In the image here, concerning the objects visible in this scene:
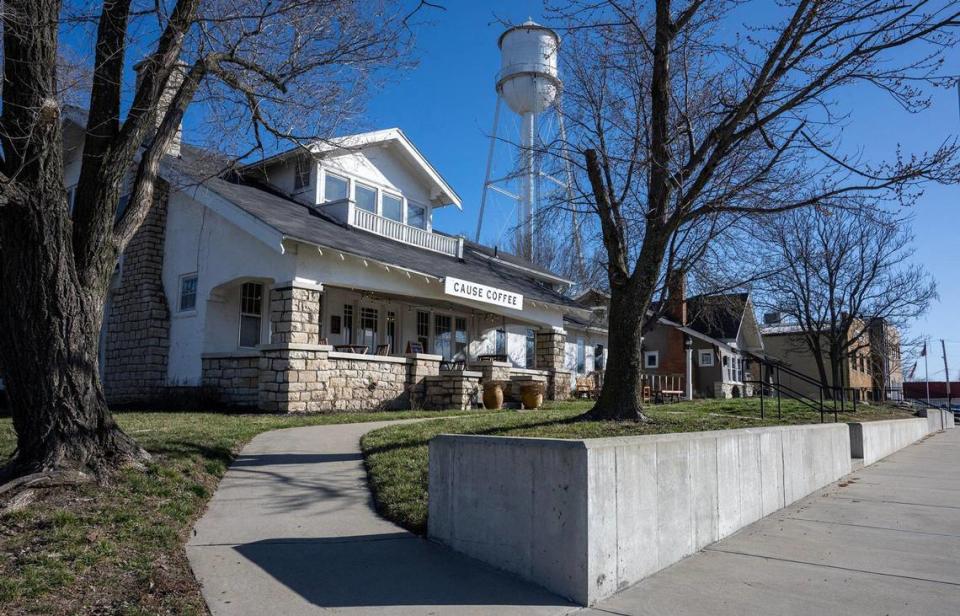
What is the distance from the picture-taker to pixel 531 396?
706 inches

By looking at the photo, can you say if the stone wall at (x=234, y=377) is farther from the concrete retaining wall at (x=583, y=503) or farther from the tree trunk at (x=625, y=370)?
the concrete retaining wall at (x=583, y=503)

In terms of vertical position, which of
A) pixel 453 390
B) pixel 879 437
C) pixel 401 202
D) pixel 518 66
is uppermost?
pixel 518 66

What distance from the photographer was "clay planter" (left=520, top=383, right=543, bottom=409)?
17.9 metres

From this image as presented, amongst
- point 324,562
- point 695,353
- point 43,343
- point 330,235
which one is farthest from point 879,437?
point 695,353

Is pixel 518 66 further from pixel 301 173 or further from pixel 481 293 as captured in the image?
pixel 481 293

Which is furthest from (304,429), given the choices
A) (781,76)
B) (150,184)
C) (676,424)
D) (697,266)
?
(697,266)

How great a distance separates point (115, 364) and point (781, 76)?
1631 cm

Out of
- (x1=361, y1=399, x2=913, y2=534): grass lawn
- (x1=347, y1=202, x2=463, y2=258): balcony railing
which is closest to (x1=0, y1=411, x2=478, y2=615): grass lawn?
(x1=361, y1=399, x2=913, y2=534): grass lawn

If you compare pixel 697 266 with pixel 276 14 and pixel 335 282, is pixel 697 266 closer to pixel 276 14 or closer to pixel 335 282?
pixel 335 282

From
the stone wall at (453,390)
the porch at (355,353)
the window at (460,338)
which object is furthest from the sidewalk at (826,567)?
the window at (460,338)

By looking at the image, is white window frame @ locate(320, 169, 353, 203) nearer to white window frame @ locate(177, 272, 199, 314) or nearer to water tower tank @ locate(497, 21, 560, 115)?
white window frame @ locate(177, 272, 199, 314)

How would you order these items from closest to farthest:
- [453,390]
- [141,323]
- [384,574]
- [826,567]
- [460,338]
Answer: [384,574] < [826,567] < [453,390] < [141,323] < [460,338]

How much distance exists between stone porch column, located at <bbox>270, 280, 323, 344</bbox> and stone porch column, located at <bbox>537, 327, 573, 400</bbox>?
9.00 metres

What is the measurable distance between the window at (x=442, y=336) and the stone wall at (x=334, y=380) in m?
4.15
